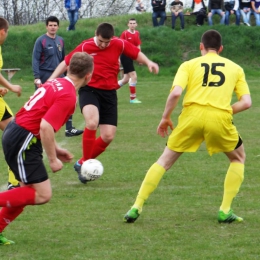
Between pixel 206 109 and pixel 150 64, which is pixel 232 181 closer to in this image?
pixel 206 109

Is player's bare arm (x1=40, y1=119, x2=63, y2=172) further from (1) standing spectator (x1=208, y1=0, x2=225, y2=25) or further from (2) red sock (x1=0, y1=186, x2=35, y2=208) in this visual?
(1) standing spectator (x1=208, y1=0, x2=225, y2=25)

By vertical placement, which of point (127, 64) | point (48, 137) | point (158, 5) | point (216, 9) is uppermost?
point (48, 137)

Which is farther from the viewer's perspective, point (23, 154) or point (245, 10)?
point (245, 10)

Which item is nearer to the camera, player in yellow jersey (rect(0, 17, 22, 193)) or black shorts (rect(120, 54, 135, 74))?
player in yellow jersey (rect(0, 17, 22, 193))

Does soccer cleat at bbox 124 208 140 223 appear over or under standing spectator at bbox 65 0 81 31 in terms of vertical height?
over

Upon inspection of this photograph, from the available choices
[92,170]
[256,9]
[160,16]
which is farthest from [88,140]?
[256,9]

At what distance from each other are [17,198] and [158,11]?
22.8 meters

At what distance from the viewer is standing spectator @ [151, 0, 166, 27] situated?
87.7 feet

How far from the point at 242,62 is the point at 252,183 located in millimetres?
19039

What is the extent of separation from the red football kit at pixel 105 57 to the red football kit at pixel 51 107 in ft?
11.1

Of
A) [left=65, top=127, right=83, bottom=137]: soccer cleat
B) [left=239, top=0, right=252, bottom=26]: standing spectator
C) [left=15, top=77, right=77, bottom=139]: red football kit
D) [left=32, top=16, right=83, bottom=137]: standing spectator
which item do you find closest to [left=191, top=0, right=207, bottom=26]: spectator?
[left=239, top=0, right=252, bottom=26]: standing spectator

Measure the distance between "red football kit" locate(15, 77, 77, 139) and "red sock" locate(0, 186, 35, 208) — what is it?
1.50 feet

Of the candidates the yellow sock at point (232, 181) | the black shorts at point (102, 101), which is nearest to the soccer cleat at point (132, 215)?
the yellow sock at point (232, 181)

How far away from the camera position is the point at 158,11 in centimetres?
2762
